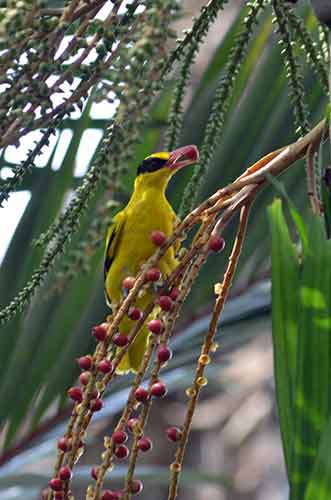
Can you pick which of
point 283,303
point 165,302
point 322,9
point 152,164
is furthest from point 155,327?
point 152,164

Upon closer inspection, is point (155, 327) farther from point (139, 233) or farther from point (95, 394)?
point (139, 233)

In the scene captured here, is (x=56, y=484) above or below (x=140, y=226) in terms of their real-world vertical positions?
below

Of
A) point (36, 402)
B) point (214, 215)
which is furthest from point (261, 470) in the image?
point (214, 215)

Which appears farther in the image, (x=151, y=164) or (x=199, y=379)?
(x=151, y=164)

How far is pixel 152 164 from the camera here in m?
1.83

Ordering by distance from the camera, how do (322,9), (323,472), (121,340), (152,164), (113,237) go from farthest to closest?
(113,237) < (152,164) < (121,340) < (322,9) < (323,472)

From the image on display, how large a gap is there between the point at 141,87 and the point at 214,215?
0.15 m

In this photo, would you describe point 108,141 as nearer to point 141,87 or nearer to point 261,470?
point 141,87

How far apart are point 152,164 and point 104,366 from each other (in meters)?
0.96

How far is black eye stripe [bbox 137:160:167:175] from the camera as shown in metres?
1.79

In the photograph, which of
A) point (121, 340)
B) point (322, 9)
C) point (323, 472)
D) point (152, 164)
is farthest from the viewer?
point (152, 164)

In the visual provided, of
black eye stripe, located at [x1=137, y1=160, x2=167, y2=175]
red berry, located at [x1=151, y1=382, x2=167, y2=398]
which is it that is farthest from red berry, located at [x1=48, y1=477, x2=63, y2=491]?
black eye stripe, located at [x1=137, y1=160, x2=167, y2=175]

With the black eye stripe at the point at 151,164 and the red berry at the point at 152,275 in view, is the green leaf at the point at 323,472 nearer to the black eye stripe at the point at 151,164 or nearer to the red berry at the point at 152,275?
the red berry at the point at 152,275

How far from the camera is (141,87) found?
0.83 metres
